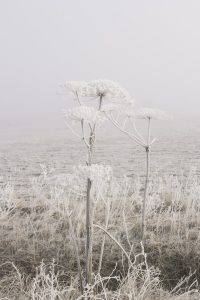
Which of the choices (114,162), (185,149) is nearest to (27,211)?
(114,162)

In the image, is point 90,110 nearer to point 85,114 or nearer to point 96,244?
point 85,114

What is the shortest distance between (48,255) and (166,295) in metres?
1.44

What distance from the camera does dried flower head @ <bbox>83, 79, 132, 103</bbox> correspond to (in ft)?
10.9

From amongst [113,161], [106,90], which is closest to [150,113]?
[106,90]

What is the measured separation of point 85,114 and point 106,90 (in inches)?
10.7

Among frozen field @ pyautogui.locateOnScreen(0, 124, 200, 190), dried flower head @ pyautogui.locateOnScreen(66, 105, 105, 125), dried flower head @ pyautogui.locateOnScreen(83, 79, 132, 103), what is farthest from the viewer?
frozen field @ pyautogui.locateOnScreen(0, 124, 200, 190)

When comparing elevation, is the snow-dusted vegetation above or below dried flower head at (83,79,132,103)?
below

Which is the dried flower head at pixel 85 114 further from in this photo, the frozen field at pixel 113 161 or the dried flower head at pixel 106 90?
the frozen field at pixel 113 161

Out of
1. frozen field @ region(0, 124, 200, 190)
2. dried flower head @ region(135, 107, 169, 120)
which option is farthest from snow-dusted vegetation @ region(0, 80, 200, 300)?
frozen field @ region(0, 124, 200, 190)

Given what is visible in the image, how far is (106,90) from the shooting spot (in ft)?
10.9

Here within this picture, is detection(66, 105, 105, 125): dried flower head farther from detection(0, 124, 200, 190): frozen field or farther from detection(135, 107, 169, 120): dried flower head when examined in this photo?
detection(0, 124, 200, 190): frozen field

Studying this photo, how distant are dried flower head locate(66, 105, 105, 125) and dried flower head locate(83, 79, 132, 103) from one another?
0.15 metres

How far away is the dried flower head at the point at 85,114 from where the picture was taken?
3.21m

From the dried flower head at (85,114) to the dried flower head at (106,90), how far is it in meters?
0.15
